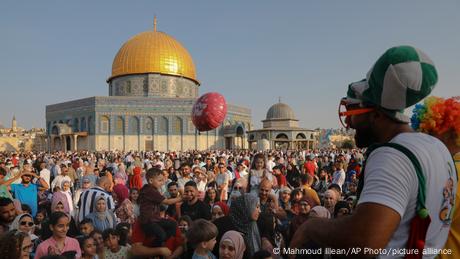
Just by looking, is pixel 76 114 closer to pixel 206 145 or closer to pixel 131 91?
pixel 131 91

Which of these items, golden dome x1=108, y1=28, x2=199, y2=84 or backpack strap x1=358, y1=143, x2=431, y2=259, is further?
golden dome x1=108, y1=28, x2=199, y2=84

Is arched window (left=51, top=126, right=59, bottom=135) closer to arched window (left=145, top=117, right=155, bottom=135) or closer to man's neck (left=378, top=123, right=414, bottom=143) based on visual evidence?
arched window (left=145, top=117, right=155, bottom=135)

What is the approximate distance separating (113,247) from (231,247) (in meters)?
1.56

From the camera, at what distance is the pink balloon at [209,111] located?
10.5m

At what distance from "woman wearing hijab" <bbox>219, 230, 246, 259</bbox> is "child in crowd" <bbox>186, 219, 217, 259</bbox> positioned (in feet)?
0.44

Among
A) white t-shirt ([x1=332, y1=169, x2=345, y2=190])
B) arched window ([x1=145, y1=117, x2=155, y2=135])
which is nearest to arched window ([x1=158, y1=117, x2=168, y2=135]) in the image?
arched window ([x1=145, y1=117, x2=155, y2=135])

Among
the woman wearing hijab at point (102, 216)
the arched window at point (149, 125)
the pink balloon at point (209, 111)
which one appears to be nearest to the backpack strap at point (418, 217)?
the woman wearing hijab at point (102, 216)

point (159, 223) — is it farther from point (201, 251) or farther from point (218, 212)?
point (218, 212)

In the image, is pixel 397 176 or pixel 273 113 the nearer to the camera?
pixel 397 176

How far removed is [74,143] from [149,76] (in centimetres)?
1136

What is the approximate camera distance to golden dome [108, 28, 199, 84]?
1535 inches

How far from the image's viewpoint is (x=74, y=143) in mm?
36312

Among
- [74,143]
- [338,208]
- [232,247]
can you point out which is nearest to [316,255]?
[232,247]

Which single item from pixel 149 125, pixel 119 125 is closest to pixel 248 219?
pixel 149 125
